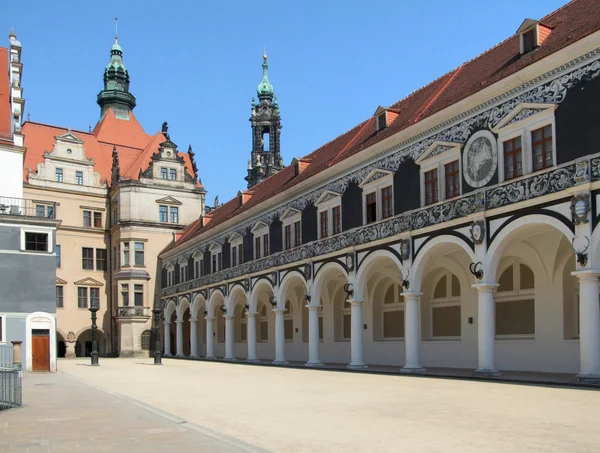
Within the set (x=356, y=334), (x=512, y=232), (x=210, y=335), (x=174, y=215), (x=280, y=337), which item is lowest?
(x=210, y=335)

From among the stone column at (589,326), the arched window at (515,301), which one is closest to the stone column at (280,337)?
the arched window at (515,301)

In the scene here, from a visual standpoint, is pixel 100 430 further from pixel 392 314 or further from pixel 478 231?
pixel 392 314

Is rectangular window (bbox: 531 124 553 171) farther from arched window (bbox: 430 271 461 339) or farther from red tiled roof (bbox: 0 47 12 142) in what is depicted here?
red tiled roof (bbox: 0 47 12 142)

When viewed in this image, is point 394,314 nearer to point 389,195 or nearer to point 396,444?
point 389,195

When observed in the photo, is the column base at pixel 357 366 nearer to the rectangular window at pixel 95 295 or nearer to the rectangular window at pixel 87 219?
the rectangular window at pixel 95 295

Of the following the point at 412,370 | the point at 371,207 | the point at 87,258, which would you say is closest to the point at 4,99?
the point at 87,258

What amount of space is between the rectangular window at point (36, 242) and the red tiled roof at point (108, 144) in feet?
85.7

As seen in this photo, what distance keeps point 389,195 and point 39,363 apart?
55.4 ft

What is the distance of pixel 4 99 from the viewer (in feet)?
126

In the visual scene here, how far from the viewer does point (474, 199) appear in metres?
21.5

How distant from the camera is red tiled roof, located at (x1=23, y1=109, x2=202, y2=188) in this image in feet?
191

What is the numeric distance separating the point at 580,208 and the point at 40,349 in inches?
923

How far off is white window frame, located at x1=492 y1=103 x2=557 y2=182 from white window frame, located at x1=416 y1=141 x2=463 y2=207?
6.39ft

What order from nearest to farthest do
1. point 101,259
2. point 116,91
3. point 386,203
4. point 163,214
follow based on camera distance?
point 386,203, point 163,214, point 101,259, point 116,91
